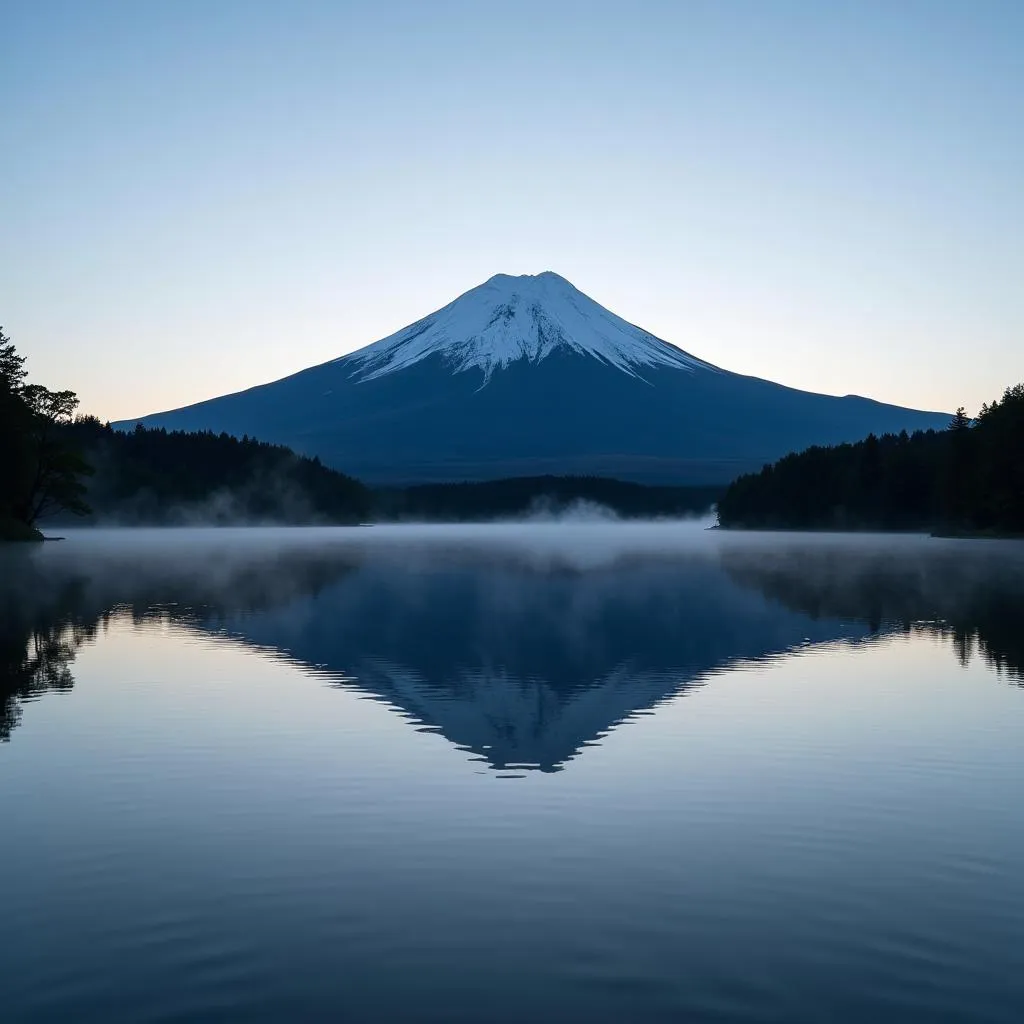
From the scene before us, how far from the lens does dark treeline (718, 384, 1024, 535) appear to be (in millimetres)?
123750

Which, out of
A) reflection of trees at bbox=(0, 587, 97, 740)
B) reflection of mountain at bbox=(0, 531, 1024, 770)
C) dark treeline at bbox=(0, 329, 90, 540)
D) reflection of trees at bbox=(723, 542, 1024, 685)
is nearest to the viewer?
reflection of mountain at bbox=(0, 531, 1024, 770)

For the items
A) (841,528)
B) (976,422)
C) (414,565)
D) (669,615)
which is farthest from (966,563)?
(841,528)

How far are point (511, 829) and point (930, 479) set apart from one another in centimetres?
16086

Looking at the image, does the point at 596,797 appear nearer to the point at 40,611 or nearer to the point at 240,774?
the point at 240,774

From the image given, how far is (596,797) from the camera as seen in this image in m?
16.7

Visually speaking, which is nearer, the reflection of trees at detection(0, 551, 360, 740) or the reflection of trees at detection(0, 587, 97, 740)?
the reflection of trees at detection(0, 587, 97, 740)

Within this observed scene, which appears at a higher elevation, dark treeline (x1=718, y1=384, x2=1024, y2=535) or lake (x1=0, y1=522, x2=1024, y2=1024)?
dark treeline (x1=718, y1=384, x2=1024, y2=535)

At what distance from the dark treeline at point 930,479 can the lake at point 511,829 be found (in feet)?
308

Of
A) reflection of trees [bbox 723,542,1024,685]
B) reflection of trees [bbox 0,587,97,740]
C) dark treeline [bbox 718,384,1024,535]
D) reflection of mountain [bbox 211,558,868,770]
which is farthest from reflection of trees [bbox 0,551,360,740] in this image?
dark treeline [bbox 718,384,1024,535]

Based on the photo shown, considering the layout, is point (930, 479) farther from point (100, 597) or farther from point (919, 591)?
point (100, 597)

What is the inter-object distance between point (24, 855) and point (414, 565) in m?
76.5

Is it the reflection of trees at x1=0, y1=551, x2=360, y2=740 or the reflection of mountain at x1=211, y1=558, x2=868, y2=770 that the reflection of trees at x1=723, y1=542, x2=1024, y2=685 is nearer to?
the reflection of mountain at x1=211, y1=558, x2=868, y2=770

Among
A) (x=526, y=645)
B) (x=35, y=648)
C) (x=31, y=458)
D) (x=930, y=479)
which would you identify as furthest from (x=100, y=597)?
(x=930, y=479)

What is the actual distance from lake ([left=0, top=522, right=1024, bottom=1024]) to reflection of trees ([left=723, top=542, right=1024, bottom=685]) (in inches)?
89.5
